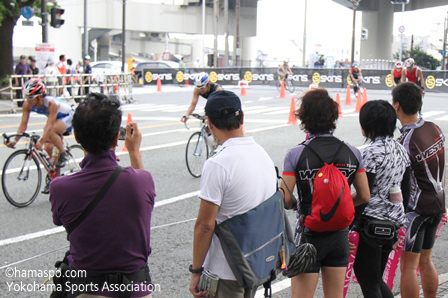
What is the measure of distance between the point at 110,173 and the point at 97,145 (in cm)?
16

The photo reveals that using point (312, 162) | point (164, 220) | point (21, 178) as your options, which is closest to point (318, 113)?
point (312, 162)

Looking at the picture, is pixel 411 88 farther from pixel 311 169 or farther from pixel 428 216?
pixel 311 169

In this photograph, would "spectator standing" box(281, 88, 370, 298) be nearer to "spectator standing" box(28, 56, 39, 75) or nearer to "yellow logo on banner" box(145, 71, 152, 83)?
"spectator standing" box(28, 56, 39, 75)

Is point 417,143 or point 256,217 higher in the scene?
point 417,143

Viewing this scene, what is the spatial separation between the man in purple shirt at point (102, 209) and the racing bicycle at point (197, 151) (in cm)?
767

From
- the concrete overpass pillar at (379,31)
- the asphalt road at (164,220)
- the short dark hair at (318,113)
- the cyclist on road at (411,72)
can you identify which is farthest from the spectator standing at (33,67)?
the concrete overpass pillar at (379,31)

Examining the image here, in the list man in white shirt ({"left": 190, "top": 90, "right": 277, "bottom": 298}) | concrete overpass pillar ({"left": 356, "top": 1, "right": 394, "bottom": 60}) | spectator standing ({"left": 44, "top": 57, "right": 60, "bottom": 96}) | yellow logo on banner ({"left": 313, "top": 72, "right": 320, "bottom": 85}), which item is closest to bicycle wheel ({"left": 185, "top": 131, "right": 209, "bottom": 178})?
man in white shirt ({"left": 190, "top": 90, "right": 277, "bottom": 298})

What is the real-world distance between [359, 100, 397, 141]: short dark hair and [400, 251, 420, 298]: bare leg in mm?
1017

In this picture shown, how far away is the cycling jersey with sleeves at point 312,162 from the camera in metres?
3.72

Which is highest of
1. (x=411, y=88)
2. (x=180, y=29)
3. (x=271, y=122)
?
(x=180, y=29)

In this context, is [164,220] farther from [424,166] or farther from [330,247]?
[330,247]

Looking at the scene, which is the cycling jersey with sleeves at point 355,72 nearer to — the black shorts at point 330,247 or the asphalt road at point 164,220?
the asphalt road at point 164,220

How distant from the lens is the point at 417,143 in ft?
15.0

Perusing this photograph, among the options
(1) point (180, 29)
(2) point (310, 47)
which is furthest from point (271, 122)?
(2) point (310, 47)
